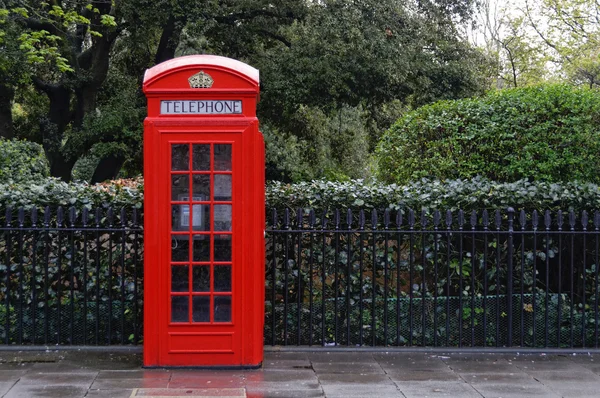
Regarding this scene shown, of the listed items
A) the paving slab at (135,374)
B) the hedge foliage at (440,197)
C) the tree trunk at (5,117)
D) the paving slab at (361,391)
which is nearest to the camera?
the paving slab at (361,391)

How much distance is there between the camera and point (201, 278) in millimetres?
6043

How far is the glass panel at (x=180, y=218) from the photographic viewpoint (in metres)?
5.99

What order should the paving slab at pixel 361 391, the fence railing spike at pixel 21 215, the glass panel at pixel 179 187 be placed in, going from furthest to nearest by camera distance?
1. the fence railing spike at pixel 21 215
2. the glass panel at pixel 179 187
3. the paving slab at pixel 361 391

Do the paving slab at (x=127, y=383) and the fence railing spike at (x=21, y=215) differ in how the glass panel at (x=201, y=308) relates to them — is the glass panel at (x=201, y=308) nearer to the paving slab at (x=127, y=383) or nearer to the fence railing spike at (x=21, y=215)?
the paving slab at (x=127, y=383)

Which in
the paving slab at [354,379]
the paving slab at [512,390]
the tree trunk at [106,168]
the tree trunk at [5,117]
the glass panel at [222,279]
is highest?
the tree trunk at [5,117]

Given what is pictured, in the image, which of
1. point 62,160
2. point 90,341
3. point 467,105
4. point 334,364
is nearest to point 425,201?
point 334,364

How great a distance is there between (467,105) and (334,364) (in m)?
4.08

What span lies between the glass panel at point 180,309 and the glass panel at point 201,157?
110 centimetres

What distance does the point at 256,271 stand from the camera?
6059 mm

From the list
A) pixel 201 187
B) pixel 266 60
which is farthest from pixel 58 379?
pixel 266 60

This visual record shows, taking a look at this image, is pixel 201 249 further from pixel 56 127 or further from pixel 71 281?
pixel 56 127

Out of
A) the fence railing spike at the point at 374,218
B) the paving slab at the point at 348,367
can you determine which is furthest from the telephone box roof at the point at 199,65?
the paving slab at the point at 348,367

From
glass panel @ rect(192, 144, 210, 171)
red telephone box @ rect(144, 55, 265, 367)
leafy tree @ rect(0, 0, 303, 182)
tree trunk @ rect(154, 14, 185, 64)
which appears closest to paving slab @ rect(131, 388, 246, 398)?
red telephone box @ rect(144, 55, 265, 367)

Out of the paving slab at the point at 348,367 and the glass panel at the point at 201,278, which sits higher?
the glass panel at the point at 201,278
